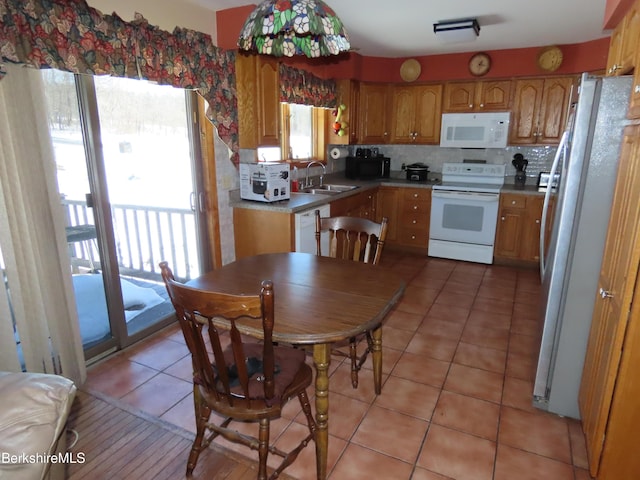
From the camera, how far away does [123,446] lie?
6.19 ft

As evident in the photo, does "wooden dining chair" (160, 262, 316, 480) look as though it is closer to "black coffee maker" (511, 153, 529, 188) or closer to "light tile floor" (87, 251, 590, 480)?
"light tile floor" (87, 251, 590, 480)

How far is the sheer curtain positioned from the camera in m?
1.85

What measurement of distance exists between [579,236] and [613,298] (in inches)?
16.1

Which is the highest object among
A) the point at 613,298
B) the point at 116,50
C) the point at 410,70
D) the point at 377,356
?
the point at 410,70

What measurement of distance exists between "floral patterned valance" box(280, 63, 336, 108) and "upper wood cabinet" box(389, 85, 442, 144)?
91 centimetres

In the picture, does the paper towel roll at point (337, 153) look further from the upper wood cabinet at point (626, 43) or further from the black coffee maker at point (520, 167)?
the upper wood cabinet at point (626, 43)

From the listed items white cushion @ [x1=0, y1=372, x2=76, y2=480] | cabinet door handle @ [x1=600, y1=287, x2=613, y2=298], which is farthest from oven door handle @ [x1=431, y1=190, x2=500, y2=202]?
white cushion @ [x1=0, y1=372, x2=76, y2=480]

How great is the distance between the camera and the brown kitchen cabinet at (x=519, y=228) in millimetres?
4215

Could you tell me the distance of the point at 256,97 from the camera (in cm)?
318

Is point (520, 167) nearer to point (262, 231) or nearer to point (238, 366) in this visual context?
point (262, 231)

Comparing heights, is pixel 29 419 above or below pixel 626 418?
above

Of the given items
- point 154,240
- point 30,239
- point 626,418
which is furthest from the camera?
point 154,240

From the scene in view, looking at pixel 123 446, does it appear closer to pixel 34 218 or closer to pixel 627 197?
pixel 34 218

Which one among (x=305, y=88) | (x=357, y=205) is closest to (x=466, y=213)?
(x=357, y=205)
